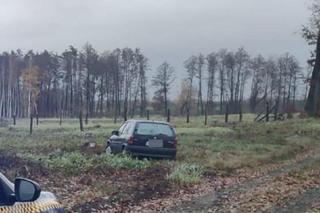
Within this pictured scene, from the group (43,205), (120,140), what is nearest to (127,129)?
(120,140)

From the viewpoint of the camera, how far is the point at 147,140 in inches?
752

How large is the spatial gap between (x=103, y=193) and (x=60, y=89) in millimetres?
102776

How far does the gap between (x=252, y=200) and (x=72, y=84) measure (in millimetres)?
101499

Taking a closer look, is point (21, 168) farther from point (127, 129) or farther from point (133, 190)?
point (127, 129)

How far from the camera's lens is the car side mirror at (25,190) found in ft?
14.1

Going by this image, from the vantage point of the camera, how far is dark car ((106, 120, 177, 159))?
749 inches

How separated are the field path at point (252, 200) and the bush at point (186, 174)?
1200 millimetres

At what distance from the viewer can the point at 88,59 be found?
10800 centimetres

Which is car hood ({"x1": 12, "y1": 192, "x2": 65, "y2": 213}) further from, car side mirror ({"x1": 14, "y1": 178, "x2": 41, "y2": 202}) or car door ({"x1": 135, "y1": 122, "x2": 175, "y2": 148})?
car door ({"x1": 135, "y1": 122, "x2": 175, "y2": 148})

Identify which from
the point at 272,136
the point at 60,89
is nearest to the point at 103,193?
the point at 272,136

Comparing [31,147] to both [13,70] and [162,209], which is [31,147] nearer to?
[162,209]

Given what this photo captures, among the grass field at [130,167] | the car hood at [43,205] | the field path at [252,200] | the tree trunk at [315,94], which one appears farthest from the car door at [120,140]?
the tree trunk at [315,94]

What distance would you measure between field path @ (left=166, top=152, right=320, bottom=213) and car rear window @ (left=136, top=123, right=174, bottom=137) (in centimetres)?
469

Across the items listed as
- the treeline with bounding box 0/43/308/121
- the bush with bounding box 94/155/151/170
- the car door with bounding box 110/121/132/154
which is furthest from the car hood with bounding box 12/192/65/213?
the treeline with bounding box 0/43/308/121
